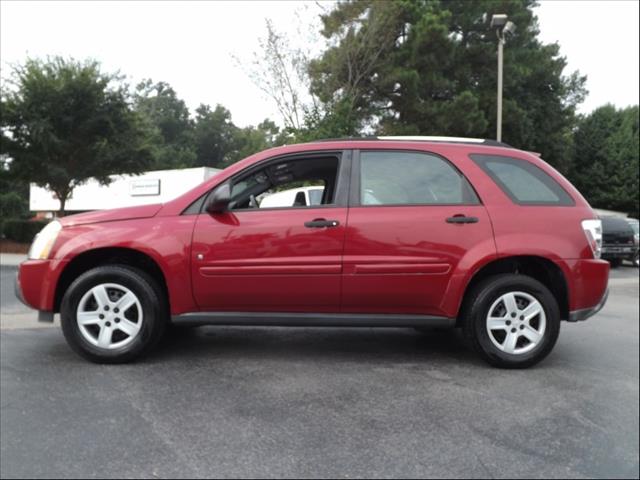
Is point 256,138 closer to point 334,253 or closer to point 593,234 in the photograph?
point 334,253

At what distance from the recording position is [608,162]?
3912 centimetres

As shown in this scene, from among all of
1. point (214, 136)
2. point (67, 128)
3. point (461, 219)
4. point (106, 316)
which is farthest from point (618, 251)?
point (67, 128)

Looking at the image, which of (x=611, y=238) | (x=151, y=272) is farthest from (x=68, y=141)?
(x=611, y=238)

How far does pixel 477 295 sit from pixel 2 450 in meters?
3.19

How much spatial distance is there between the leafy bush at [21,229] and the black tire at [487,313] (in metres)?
20.5

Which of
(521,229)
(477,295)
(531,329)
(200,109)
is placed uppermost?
(200,109)

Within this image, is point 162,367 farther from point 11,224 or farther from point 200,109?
point 11,224

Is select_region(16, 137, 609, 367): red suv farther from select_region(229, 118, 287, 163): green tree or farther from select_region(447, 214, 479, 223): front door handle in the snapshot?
select_region(229, 118, 287, 163): green tree

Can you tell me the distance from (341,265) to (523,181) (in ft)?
→ 5.44

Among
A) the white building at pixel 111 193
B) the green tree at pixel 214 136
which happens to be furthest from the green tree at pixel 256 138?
the white building at pixel 111 193

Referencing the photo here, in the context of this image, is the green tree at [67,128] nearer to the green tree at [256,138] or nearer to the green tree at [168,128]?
the green tree at [168,128]

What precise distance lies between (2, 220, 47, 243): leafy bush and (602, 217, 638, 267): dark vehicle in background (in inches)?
816

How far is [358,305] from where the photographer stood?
385cm

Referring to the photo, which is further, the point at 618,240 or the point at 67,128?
the point at 67,128
